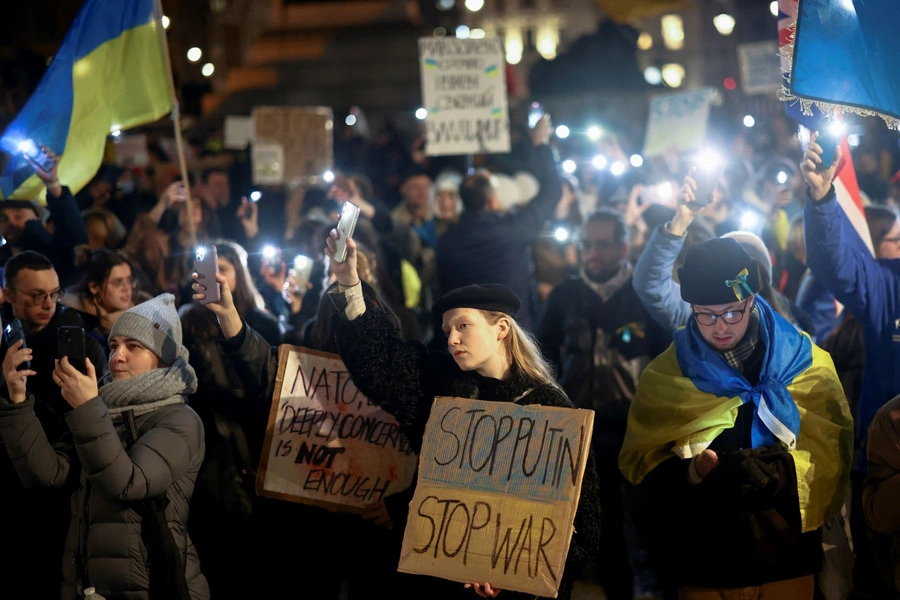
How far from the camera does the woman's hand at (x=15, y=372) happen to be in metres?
3.75

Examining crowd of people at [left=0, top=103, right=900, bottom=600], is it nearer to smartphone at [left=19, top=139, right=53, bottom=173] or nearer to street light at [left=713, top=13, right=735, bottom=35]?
smartphone at [left=19, top=139, right=53, bottom=173]

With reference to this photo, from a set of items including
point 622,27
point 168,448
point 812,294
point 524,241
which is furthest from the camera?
point 622,27

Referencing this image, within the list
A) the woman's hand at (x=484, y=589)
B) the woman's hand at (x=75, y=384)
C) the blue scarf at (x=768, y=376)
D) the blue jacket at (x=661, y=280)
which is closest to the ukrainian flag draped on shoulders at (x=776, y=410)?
the blue scarf at (x=768, y=376)

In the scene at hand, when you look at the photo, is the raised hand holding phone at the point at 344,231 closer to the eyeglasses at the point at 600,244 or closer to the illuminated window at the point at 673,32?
the eyeglasses at the point at 600,244

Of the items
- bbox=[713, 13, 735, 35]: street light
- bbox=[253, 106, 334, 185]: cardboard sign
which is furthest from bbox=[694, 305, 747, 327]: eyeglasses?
bbox=[713, 13, 735, 35]: street light

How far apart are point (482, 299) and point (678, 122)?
6504 millimetres

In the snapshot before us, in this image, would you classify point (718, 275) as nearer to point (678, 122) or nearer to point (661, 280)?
point (661, 280)

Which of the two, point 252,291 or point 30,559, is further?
point 252,291

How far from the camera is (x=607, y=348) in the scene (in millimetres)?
5355

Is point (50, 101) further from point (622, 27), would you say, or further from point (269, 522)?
point (622, 27)

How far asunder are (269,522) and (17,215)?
2.70 meters

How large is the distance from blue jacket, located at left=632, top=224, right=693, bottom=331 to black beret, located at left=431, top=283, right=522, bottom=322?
1045mm

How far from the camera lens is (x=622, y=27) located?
81.2 ft

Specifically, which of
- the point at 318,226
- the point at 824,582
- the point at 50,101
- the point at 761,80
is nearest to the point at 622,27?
the point at 761,80
